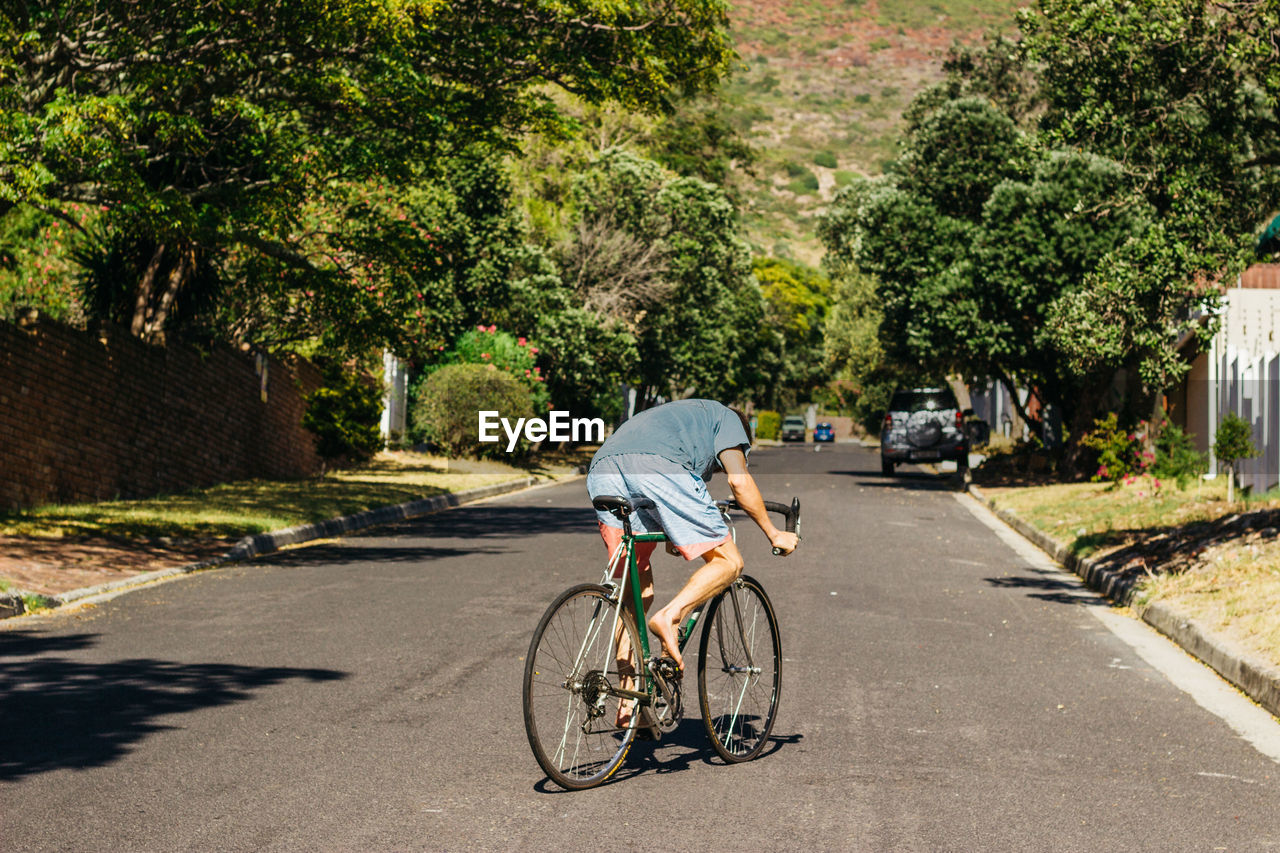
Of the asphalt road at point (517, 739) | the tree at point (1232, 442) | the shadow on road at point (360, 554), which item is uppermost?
the tree at point (1232, 442)

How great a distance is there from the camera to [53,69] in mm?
14711

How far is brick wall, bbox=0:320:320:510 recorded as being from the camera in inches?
631

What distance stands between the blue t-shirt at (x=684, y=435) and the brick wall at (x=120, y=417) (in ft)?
38.7

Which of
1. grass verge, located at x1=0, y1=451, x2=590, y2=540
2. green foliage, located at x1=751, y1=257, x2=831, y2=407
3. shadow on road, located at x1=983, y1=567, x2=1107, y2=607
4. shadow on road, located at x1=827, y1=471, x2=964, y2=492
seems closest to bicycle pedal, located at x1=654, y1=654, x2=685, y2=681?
shadow on road, located at x1=983, y1=567, x2=1107, y2=607

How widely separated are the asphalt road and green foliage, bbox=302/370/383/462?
14.9 meters

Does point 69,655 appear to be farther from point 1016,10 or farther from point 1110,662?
point 1016,10

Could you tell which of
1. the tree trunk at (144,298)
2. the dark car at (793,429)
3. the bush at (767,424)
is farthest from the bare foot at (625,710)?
the dark car at (793,429)

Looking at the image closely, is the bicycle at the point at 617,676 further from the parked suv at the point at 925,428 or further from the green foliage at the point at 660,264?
the green foliage at the point at 660,264

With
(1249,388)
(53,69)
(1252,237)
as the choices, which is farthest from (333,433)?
(1252,237)

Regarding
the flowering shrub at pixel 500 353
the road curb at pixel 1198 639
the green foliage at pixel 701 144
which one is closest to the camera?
the road curb at pixel 1198 639

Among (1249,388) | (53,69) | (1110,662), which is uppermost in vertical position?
(53,69)

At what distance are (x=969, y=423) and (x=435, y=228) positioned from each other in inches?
603

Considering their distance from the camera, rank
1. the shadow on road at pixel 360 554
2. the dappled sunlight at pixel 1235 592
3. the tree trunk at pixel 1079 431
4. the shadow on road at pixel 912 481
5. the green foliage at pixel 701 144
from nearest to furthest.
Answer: the dappled sunlight at pixel 1235 592, the shadow on road at pixel 360 554, the tree trunk at pixel 1079 431, the shadow on road at pixel 912 481, the green foliage at pixel 701 144

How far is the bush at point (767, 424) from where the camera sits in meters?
87.6
